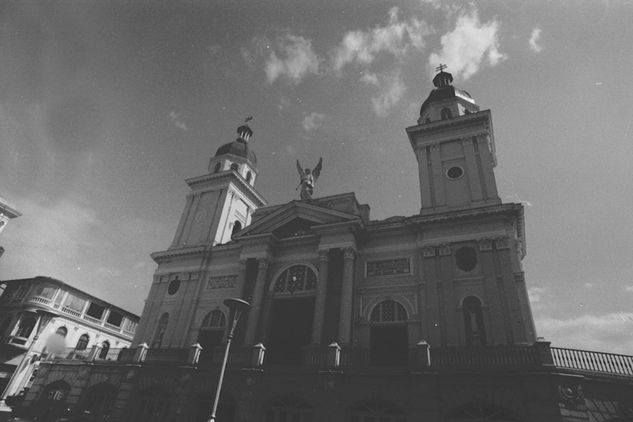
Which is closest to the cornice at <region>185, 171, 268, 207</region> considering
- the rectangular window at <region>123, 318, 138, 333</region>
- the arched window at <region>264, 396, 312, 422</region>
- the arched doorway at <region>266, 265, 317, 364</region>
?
the arched doorway at <region>266, 265, 317, 364</region>

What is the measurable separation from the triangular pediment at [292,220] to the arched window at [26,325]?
2970 cm

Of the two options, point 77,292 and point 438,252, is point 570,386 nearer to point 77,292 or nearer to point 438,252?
point 438,252

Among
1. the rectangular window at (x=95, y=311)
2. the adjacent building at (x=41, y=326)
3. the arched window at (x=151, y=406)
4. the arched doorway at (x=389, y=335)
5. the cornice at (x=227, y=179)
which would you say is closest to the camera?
the arched doorway at (x=389, y=335)

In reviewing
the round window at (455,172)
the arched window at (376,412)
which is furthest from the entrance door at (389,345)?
the round window at (455,172)

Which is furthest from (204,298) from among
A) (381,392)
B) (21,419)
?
(381,392)

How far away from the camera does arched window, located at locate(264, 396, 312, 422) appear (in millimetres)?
18111

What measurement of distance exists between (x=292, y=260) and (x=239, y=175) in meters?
13.1

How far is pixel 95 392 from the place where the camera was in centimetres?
2470

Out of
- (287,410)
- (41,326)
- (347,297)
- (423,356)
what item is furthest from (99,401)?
(41,326)

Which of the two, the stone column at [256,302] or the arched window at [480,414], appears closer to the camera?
the arched window at [480,414]

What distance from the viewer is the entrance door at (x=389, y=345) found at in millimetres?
20225

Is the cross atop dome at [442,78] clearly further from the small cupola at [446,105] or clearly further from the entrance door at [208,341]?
the entrance door at [208,341]

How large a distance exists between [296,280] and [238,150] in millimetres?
18429

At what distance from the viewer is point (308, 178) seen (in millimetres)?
30188
